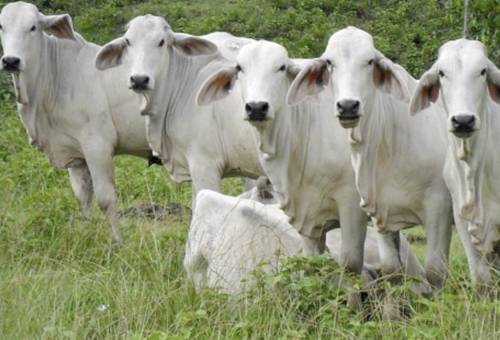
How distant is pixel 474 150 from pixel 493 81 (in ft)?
1.17

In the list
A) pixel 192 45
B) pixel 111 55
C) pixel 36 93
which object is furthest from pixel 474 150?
pixel 36 93

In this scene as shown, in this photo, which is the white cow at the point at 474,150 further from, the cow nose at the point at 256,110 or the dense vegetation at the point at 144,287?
the cow nose at the point at 256,110

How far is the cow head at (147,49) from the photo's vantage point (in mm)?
8602

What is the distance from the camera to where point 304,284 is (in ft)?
21.7

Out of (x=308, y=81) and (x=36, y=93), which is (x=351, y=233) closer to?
(x=308, y=81)

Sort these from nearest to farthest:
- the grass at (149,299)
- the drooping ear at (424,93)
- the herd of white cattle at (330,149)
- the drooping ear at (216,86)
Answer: the grass at (149,299) → the herd of white cattle at (330,149) → the drooping ear at (424,93) → the drooping ear at (216,86)

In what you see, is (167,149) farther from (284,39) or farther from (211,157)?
(284,39)

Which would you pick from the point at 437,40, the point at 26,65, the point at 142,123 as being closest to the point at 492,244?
the point at 142,123

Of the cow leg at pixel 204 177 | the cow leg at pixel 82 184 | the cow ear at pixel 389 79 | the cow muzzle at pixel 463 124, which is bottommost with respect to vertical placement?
the cow leg at pixel 82 184

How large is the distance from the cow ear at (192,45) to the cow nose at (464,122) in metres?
3.20

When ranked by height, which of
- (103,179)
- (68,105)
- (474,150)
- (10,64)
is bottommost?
(103,179)

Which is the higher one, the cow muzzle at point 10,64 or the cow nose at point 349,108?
the cow nose at point 349,108

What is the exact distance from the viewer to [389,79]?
275 inches

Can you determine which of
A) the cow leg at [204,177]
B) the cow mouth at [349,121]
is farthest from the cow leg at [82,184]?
the cow mouth at [349,121]
